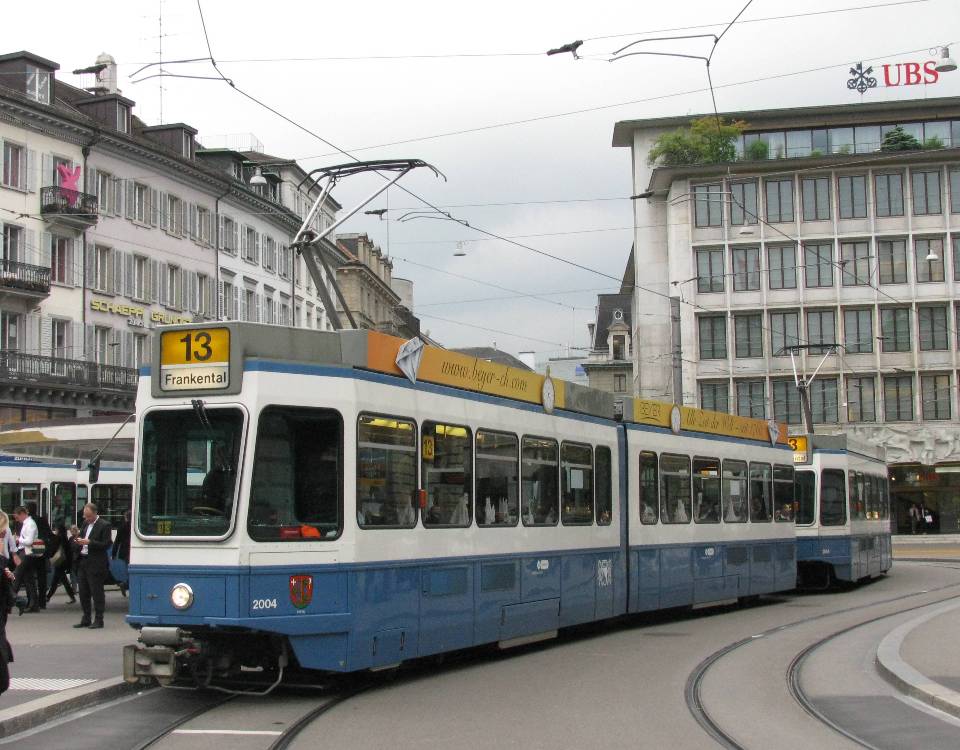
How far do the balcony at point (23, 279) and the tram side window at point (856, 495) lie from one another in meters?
25.4

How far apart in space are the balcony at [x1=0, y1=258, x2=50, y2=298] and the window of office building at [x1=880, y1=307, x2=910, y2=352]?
3885 cm

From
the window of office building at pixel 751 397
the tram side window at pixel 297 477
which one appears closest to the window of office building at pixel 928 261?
the window of office building at pixel 751 397

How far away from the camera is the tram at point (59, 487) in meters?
25.8

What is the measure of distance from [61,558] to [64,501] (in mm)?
6685

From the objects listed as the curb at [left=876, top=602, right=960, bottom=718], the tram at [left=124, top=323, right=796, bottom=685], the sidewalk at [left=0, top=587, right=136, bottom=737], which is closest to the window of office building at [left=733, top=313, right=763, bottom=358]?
the sidewalk at [left=0, top=587, right=136, bottom=737]

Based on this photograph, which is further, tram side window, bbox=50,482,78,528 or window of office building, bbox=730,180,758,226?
window of office building, bbox=730,180,758,226

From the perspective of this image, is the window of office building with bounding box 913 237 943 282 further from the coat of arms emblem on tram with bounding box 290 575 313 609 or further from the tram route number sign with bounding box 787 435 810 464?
the coat of arms emblem on tram with bounding box 290 575 313 609

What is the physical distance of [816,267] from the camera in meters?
62.0

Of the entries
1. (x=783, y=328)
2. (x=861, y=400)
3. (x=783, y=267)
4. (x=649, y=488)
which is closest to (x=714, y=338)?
(x=783, y=328)

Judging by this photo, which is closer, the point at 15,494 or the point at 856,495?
the point at 15,494

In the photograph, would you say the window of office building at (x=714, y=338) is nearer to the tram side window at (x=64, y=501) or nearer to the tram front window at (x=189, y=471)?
the tram side window at (x=64, y=501)

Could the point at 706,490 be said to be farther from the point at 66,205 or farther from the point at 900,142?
the point at 900,142

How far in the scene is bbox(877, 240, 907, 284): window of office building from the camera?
6178 cm

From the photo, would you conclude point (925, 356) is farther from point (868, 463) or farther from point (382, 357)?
point (382, 357)
